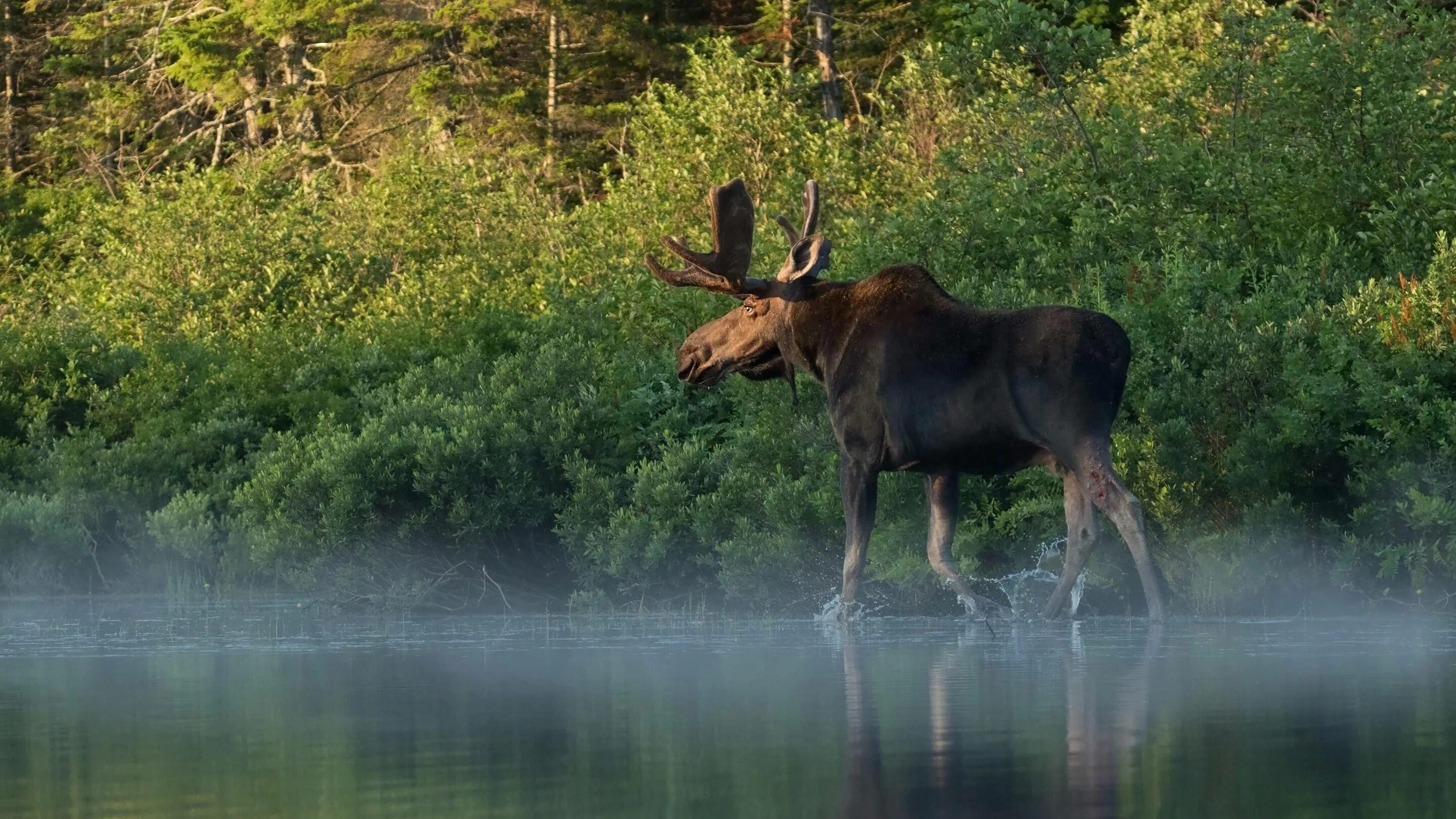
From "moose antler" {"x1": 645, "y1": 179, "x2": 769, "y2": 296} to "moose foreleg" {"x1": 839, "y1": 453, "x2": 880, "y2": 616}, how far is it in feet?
6.20

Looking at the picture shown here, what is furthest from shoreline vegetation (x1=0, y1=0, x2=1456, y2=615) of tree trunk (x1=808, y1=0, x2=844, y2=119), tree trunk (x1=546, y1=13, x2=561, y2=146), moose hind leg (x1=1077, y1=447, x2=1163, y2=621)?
tree trunk (x1=546, y1=13, x2=561, y2=146)

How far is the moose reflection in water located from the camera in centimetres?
600

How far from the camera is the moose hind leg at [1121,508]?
41.5ft

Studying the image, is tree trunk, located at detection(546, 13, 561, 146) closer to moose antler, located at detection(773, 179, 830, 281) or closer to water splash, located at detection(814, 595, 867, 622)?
moose antler, located at detection(773, 179, 830, 281)

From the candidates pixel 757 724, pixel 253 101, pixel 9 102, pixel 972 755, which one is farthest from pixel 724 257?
pixel 9 102

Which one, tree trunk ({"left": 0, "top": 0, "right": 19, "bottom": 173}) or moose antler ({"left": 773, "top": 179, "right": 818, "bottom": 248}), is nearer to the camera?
moose antler ({"left": 773, "top": 179, "right": 818, "bottom": 248})

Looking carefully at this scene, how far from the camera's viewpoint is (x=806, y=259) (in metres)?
14.6

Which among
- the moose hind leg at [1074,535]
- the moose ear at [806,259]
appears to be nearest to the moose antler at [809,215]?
the moose ear at [806,259]

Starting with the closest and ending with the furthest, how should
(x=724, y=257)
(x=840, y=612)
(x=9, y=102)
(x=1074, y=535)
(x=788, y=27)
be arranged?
(x=1074, y=535) → (x=840, y=612) → (x=724, y=257) → (x=788, y=27) → (x=9, y=102)

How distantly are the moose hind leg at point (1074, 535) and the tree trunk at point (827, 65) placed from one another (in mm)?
23201

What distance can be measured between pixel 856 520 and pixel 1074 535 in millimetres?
1347

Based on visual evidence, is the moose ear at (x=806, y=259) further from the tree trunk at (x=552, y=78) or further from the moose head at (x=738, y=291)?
the tree trunk at (x=552, y=78)

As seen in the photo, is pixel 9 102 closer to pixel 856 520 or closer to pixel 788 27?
pixel 788 27

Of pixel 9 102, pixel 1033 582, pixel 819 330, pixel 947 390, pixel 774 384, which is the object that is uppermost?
pixel 9 102
